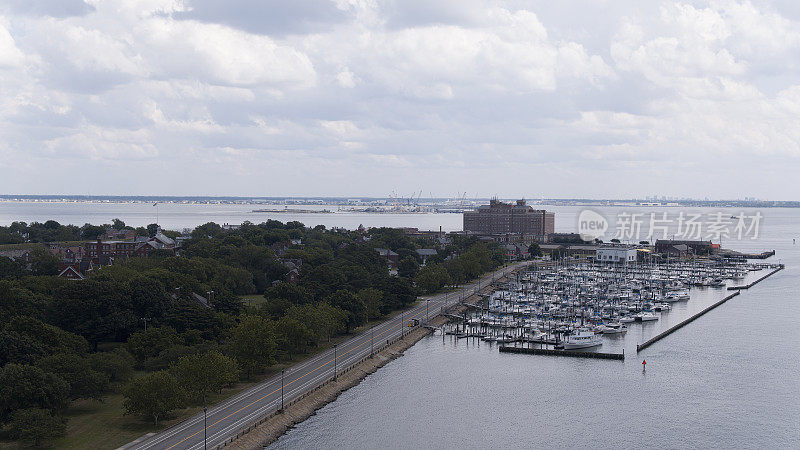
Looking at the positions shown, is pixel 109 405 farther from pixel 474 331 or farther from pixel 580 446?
pixel 474 331

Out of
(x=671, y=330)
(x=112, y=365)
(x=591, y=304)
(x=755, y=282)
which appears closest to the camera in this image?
(x=112, y=365)

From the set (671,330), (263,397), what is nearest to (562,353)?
(671,330)

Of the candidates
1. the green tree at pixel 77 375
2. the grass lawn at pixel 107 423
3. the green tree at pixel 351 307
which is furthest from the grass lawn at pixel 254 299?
the green tree at pixel 77 375

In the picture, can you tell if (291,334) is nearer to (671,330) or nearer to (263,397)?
(263,397)

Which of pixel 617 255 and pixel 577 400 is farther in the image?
pixel 617 255

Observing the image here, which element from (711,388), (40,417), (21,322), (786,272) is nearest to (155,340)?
(21,322)

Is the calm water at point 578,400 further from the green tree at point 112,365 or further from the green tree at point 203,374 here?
the green tree at point 112,365
